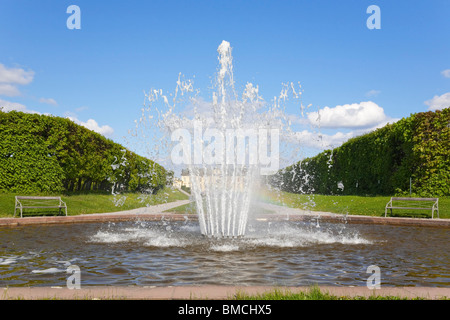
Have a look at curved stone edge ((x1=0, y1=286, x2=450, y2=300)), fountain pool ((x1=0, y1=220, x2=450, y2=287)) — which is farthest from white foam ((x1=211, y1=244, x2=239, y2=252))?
curved stone edge ((x1=0, y1=286, x2=450, y2=300))

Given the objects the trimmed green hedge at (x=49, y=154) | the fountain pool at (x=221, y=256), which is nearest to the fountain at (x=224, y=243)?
the fountain pool at (x=221, y=256)

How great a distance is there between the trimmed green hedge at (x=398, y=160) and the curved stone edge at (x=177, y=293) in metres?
16.1

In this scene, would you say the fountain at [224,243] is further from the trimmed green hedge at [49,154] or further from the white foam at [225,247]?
the trimmed green hedge at [49,154]

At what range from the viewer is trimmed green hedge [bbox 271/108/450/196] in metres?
17.9

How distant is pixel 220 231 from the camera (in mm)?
10164

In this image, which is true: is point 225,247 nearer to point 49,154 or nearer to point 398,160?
point 49,154

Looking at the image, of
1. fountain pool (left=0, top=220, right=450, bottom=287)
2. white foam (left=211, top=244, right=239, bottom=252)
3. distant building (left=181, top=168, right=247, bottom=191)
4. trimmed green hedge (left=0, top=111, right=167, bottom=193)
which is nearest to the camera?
fountain pool (left=0, top=220, right=450, bottom=287)

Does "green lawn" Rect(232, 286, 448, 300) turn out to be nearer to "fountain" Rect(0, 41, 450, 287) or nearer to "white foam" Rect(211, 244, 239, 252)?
"fountain" Rect(0, 41, 450, 287)

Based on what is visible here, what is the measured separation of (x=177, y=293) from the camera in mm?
3797

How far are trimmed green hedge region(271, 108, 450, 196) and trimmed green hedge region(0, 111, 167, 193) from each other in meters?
17.5

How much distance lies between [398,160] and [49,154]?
19.9 metres
